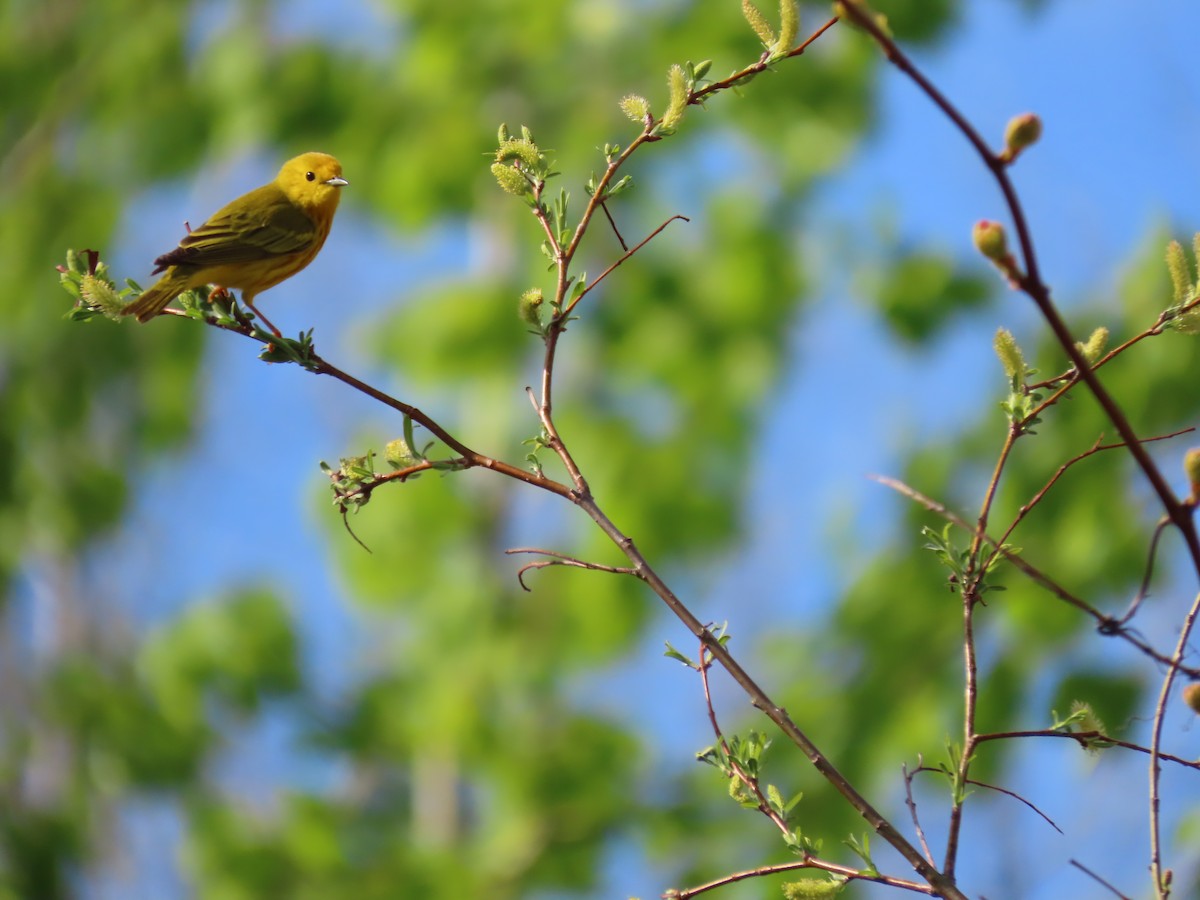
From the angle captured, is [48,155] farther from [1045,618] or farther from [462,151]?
[1045,618]

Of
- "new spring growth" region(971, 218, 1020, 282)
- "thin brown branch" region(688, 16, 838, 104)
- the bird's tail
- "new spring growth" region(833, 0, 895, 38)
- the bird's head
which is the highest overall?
the bird's head

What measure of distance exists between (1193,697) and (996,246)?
0.28m

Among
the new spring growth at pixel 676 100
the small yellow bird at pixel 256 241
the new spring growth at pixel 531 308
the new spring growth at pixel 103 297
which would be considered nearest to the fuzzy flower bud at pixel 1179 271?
the new spring growth at pixel 676 100

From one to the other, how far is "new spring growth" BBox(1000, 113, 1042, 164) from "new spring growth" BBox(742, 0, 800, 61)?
0.80ft

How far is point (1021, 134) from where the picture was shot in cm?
74

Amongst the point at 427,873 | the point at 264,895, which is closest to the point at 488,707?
the point at 427,873

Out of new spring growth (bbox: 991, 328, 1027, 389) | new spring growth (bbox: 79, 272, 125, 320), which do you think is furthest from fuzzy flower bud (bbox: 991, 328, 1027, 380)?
new spring growth (bbox: 79, 272, 125, 320)

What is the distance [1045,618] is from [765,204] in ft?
10.8

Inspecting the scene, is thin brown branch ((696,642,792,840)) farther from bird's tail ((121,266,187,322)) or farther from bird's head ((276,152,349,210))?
bird's head ((276,152,349,210))

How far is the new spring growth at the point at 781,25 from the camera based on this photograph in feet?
3.09

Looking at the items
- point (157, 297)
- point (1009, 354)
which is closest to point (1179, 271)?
point (1009, 354)

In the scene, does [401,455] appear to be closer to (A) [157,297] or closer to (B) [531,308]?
(B) [531,308]

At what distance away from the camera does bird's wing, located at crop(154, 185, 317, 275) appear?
2.07 meters

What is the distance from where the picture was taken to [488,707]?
6.89 m
